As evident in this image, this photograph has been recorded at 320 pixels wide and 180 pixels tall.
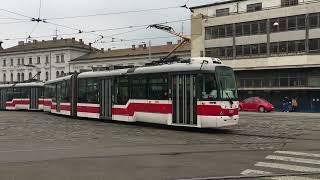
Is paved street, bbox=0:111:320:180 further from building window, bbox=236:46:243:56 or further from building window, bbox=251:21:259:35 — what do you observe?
building window, bbox=236:46:243:56

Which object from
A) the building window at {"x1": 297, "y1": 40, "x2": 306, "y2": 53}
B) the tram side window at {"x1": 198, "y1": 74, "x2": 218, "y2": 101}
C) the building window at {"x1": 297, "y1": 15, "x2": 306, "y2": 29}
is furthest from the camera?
the building window at {"x1": 297, "y1": 40, "x2": 306, "y2": 53}

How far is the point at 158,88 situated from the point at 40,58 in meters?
85.0

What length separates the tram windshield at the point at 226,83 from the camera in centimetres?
2105

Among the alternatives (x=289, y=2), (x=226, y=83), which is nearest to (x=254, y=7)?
(x=289, y=2)

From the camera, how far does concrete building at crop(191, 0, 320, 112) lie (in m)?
53.1

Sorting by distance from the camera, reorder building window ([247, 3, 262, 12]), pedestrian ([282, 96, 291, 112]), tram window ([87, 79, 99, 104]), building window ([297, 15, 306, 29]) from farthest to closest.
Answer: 1. building window ([247, 3, 262, 12])
2. building window ([297, 15, 306, 29])
3. pedestrian ([282, 96, 291, 112])
4. tram window ([87, 79, 99, 104])

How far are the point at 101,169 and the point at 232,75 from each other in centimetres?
1159

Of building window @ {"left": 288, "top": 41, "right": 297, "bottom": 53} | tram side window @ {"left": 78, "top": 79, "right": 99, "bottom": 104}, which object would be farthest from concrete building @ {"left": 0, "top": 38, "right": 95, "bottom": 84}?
tram side window @ {"left": 78, "top": 79, "right": 99, "bottom": 104}

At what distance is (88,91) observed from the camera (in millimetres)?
29969

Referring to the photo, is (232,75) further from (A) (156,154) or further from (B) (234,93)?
(A) (156,154)

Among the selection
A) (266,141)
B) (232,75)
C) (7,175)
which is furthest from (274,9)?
(7,175)

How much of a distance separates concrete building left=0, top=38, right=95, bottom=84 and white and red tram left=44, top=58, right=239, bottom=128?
6890 centimetres

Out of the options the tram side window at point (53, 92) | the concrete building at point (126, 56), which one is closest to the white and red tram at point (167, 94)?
the tram side window at point (53, 92)

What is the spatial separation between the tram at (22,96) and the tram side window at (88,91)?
16033mm
